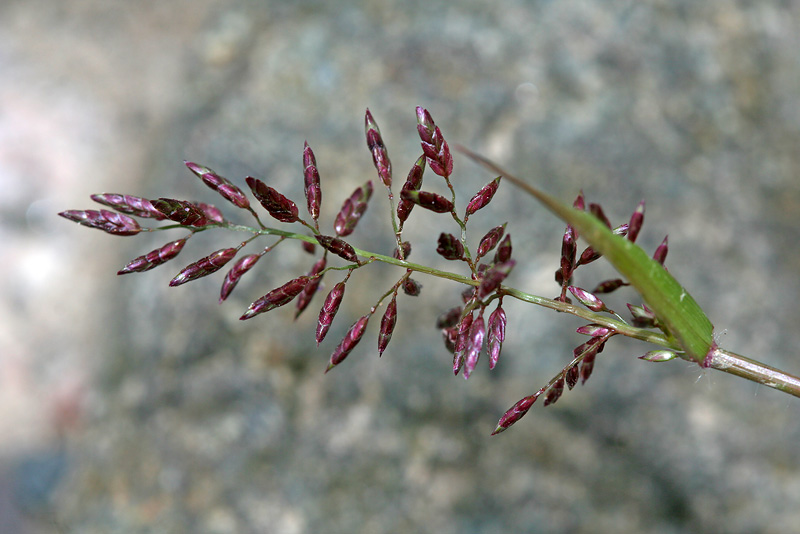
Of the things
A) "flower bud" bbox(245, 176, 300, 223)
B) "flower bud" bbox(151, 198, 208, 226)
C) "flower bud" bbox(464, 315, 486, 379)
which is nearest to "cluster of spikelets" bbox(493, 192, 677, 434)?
"flower bud" bbox(464, 315, 486, 379)

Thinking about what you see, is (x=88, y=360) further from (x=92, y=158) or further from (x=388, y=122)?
(x=388, y=122)

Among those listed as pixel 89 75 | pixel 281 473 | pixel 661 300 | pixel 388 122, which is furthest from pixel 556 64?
pixel 89 75

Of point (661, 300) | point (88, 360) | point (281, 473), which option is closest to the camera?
point (661, 300)

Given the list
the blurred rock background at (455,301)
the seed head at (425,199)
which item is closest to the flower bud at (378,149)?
the seed head at (425,199)

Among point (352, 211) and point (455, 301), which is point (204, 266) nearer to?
point (352, 211)

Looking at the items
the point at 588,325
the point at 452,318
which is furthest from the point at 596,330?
the point at 452,318

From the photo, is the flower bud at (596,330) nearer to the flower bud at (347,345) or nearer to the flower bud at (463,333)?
the flower bud at (463,333)

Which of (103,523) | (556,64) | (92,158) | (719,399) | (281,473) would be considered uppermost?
(556,64)

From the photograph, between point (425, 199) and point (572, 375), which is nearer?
point (425, 199)
